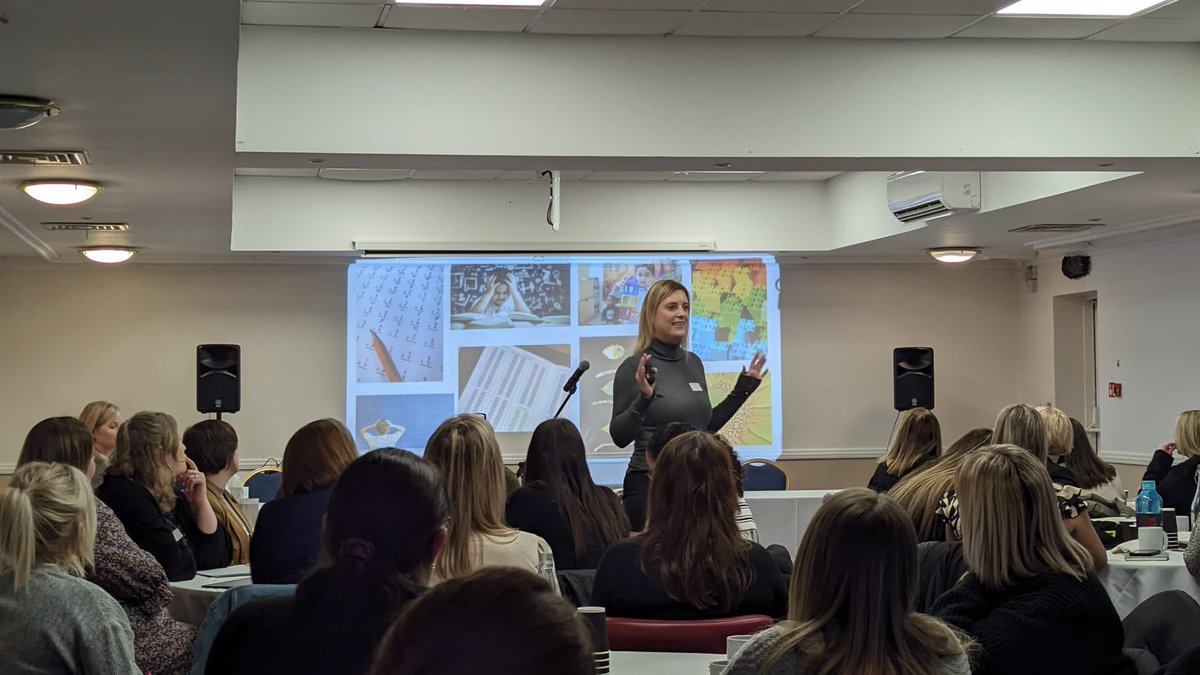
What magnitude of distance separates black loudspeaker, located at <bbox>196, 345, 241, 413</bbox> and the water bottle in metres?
6.64

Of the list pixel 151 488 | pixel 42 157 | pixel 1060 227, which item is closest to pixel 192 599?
pixel 151 488

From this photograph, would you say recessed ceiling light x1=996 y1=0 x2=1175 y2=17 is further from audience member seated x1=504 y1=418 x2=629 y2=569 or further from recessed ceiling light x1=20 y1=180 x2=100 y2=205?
recessed ceiling light x1=20 y1=180 x2=100 y2=205

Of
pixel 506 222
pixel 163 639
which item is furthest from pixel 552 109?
pixel 506 222

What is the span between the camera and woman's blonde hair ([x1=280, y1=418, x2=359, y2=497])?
152 inches

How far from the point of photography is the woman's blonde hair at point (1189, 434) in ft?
20.8

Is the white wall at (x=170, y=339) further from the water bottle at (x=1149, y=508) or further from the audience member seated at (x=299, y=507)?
the audience member seated at (x=299, y=507)

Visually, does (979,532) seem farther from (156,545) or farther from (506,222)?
(506,222)

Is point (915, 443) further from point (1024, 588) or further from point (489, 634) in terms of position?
point (489, 634)

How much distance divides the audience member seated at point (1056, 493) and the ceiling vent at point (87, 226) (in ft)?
18.9

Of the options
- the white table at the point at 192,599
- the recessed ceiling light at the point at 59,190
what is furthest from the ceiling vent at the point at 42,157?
the white table at the point at 192,599

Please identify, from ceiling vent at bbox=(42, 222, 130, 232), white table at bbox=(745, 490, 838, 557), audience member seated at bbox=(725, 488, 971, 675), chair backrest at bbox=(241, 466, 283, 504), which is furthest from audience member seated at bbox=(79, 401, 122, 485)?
audience member seated at bbox=(725, 488, 971, 675)

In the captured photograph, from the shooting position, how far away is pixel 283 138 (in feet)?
17.4

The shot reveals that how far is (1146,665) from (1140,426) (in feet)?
22.8

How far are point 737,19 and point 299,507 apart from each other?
2924mm
